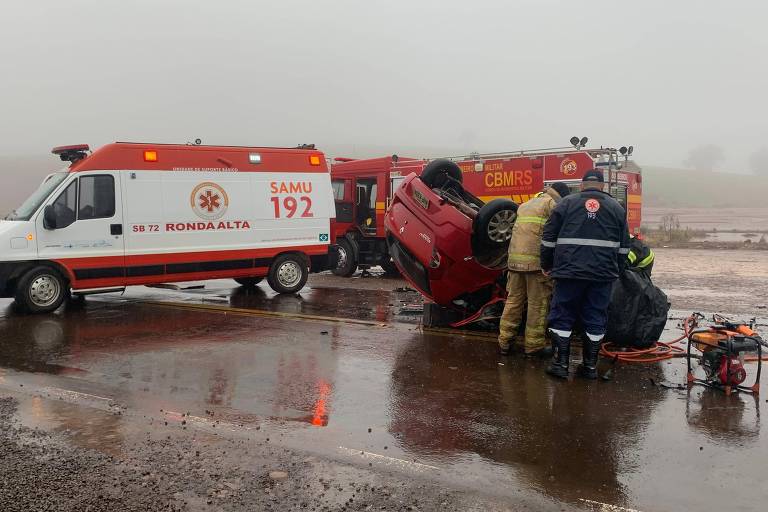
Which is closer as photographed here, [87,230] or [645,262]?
[645,262]

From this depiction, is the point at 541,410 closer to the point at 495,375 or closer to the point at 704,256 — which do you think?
the point at 495,375

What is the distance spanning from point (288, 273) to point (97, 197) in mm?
3408

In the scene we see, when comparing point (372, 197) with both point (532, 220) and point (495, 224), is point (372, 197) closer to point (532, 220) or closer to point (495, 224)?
point (495, 224)

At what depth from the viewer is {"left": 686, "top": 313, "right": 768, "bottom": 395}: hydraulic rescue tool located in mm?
5016

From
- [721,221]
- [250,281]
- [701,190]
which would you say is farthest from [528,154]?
[701,190]

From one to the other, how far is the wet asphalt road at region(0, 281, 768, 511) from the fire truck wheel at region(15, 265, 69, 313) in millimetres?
1567

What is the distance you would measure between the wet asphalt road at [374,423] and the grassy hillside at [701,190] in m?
90.7

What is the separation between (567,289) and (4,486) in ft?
14.5

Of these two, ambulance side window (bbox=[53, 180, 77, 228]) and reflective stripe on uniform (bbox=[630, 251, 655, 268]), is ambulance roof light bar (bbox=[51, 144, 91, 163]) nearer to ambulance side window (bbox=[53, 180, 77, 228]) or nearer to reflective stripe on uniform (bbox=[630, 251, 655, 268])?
ambulance side window (bbox=[53, 180, 77, 228])

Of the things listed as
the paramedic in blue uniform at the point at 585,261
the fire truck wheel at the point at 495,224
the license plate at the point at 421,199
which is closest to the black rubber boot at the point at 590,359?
the paramedic in blue uniform at the point at 585,261

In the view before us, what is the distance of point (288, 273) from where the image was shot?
11117 mm

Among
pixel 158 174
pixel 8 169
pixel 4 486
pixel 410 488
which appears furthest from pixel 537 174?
pixel 8 169

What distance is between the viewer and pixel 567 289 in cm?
552

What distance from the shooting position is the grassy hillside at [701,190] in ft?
300
